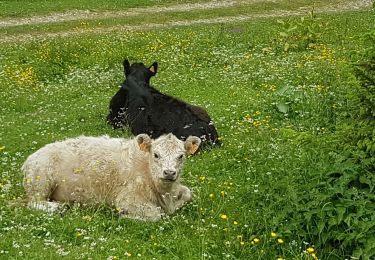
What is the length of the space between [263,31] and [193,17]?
35.6 ft

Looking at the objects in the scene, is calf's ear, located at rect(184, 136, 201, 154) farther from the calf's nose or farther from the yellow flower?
the yellow flower

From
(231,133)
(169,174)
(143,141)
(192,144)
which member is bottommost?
(231,133)

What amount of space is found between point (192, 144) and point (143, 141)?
0.84 metres

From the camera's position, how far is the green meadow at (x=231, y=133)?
27.9 ft

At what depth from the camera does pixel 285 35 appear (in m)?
26.9

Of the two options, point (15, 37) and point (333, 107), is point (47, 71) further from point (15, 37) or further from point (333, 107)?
point (333, 107)

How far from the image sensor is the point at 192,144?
10742 mm

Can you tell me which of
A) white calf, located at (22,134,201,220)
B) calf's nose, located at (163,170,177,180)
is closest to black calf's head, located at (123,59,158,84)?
white calf, located at (22,134,201,220)

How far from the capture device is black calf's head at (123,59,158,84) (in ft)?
60.4

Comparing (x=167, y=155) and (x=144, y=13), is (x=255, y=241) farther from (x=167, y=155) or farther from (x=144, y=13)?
(x=144, y=13)

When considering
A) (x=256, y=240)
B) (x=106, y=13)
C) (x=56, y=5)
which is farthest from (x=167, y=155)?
(x=56, y=5)

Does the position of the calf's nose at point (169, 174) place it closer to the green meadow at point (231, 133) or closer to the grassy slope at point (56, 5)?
the green meadow at point (231, 133)

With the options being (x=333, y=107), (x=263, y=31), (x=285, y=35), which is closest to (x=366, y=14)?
(x=263, y=31)

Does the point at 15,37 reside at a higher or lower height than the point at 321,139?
lower
